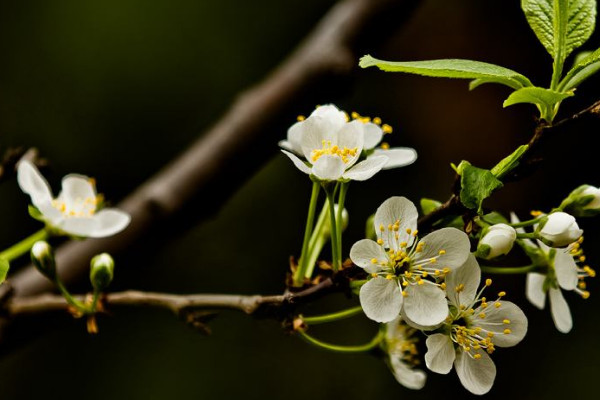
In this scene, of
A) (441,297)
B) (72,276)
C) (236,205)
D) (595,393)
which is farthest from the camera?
(236,205)

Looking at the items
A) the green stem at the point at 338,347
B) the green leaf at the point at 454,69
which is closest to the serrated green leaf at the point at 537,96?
the green leaf at the point at 454,69

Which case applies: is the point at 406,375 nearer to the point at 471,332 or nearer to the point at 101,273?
the point at 471,332

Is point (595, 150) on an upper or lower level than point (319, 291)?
lower

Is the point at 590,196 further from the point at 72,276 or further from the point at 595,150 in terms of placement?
the point at 595,150

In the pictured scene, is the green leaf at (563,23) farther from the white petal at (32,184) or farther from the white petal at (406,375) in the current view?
the white petal at (32,184)

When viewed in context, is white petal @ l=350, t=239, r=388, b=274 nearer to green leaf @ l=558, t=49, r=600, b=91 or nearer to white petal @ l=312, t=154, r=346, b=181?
white petal @ l=312, t=154, r=346, b=181

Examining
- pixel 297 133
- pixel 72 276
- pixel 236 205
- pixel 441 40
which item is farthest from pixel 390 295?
pixel 441 40

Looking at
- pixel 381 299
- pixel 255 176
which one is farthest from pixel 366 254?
pixel 255 176
